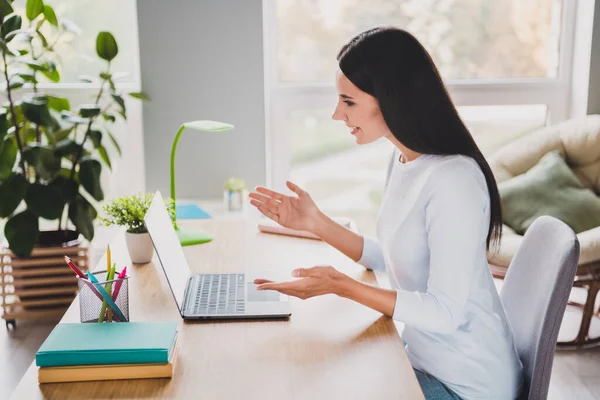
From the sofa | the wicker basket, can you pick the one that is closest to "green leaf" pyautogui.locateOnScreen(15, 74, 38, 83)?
the wicker basket

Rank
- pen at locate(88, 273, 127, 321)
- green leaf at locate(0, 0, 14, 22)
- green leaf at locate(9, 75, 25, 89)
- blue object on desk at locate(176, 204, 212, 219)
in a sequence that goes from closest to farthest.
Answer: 1. pen at locate(88, 273, 127, 321)
2. blue object on desk at locate(176, 204, 212, 219)
3. green leaf at locate(0, 0, 14, 22)
4. green leaf at locate(9, 75, 25, 89)

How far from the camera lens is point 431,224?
143cm

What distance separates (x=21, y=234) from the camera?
9.50ft

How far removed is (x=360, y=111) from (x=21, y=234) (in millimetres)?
1882

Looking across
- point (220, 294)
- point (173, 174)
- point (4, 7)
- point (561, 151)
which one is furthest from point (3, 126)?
point (561, 151)

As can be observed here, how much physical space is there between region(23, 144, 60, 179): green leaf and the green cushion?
206 cm

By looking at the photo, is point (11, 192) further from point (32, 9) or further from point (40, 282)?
point (32, 9)

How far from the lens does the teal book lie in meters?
1.20

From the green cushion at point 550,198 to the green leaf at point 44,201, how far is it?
6.63 feet

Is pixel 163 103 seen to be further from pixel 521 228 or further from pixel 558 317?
pixel 558 317

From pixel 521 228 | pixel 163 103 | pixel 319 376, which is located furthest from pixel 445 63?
pixel 319 376

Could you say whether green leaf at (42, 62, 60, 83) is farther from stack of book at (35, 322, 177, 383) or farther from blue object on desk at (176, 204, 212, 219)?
stack of book at (35, 322, 177, 383)

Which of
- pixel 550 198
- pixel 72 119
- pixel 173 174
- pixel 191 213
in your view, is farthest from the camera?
pixel 550 198

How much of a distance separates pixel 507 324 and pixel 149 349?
79 centimetres
